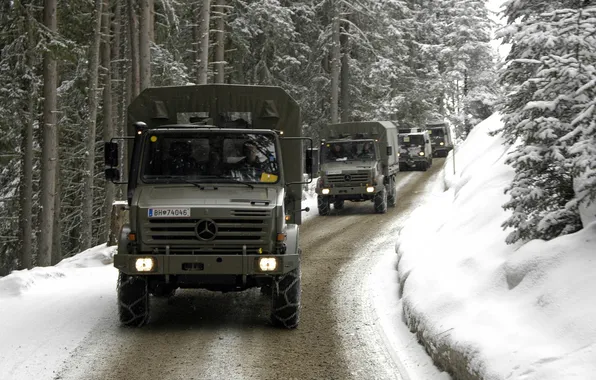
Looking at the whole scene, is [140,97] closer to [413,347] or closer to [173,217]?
[173,217]

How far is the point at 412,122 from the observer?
157 ft

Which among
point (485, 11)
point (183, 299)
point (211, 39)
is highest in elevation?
point (485, 11)

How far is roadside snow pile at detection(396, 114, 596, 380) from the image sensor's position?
210 inches

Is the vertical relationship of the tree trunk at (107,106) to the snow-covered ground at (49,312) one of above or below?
above

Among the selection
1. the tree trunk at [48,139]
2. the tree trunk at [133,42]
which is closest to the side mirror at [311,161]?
the tree trunk at [48,139]

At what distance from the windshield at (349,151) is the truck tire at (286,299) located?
14017 mm

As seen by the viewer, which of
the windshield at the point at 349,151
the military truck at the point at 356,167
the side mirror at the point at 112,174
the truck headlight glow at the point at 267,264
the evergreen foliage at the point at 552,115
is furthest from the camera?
the windshield at the point at 349,151

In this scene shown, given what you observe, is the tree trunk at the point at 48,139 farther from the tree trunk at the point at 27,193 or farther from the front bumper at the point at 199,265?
the front bumper at the point at 199,265

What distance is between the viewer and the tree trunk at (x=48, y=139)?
17141mm

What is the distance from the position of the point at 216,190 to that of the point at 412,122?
40.6 m

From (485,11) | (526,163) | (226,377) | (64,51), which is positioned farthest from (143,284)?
(485,11)

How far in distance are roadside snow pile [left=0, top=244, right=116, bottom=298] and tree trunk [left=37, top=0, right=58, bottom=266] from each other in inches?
140

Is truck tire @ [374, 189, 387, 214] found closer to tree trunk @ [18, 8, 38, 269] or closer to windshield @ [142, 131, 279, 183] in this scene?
tree trunk @ [18, 8, 38, 269]

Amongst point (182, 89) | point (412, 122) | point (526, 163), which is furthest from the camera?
point (412, 122)
